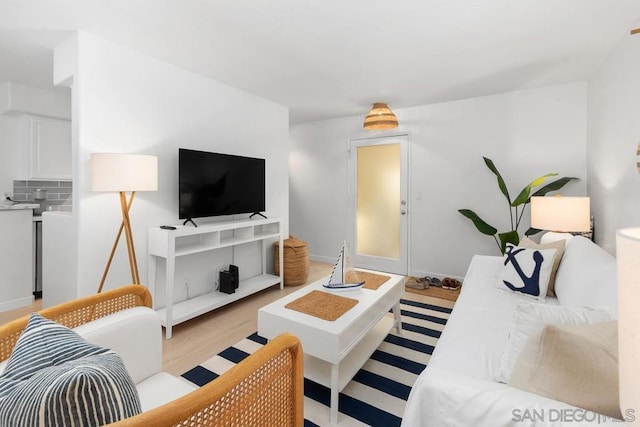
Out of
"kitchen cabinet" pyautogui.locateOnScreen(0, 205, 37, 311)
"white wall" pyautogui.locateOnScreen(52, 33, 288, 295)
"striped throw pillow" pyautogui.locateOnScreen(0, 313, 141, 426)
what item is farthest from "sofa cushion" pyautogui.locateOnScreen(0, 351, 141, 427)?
"kitchen cabinet" pyautogui.locateOnScreen(0, 205, 37, 311)

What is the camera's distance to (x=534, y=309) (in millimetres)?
1350

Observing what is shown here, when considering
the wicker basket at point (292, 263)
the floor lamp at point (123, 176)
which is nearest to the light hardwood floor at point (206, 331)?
the wicker basket at point (292, 263)

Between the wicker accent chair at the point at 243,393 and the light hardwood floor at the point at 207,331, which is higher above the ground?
the wicker accent chair at the point at 243,393

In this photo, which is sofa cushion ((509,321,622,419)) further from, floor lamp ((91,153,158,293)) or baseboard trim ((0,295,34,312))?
baseboard trim ((0,295,34,312))

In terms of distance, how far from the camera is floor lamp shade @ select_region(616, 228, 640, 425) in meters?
0.44

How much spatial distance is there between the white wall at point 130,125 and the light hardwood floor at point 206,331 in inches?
27.0

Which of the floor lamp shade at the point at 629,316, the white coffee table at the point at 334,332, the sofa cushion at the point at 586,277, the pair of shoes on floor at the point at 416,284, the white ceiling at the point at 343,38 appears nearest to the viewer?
the floor lamp shade at the point at 629,316

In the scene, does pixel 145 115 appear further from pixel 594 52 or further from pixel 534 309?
pixel 594 52

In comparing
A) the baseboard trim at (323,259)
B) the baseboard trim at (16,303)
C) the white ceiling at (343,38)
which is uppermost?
the white ceiling at (343,38)

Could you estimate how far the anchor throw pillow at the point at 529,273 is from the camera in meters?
2.09

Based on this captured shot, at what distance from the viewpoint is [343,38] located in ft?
7.66

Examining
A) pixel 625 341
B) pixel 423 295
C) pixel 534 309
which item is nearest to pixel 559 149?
pixel 423 295

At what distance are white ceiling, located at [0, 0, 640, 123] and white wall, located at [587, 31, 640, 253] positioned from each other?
178mm

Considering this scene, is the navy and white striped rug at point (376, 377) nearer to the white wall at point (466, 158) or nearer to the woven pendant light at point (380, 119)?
the white wall at point (466, 158)
